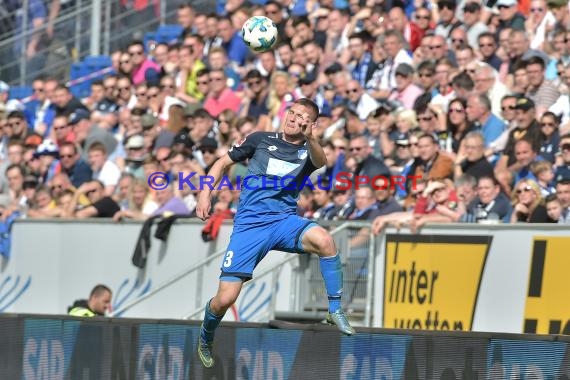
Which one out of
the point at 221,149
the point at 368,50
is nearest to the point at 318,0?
the point at 368,50

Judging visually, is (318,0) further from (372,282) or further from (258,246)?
(258,246)

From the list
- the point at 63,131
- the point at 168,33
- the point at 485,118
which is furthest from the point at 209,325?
the point at 168,33

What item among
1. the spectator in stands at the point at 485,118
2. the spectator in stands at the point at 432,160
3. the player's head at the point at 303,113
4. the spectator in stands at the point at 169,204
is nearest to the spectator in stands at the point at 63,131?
the spectator in stands at the point at 169,204

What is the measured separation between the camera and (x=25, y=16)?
24.4m

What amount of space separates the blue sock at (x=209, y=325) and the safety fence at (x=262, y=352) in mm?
227

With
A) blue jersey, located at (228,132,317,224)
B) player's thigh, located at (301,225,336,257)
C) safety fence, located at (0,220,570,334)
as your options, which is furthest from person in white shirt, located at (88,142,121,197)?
player's thigh, located at (301,225,336,257)

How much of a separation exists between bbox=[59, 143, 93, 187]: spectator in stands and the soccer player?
7596mm

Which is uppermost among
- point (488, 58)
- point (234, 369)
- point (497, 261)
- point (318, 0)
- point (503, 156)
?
point (318, 0)

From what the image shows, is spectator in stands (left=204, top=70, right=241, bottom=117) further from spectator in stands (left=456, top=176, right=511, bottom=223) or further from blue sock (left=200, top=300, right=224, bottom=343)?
blue sock (left=200, top=300, right=224, bottom=343)

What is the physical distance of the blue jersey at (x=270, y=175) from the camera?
11320 mm

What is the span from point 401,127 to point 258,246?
490 cm

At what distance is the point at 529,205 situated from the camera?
13.3 meters

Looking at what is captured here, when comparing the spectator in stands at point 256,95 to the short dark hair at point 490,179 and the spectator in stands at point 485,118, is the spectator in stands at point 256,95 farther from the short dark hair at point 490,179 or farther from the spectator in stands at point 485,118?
the short dark hair at point 490,179

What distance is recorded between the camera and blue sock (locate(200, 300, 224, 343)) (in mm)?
11273
